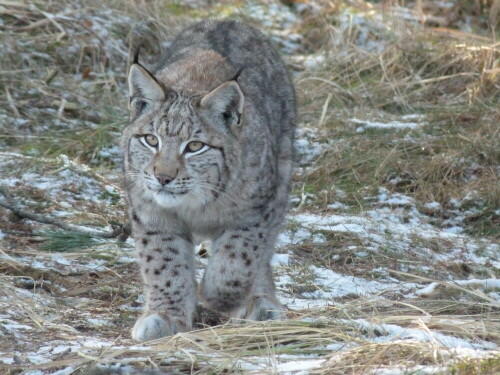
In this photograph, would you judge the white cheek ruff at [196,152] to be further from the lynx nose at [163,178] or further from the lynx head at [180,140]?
the lynx nose at [163,178]

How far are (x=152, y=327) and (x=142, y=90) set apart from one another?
125 centimetres

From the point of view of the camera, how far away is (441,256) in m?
6.90

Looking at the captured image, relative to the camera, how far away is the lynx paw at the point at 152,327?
4758 mm

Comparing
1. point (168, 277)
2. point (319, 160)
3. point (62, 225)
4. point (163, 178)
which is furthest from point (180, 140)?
point (319, 160)

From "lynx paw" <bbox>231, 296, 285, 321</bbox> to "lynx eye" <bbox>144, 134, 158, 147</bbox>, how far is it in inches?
39.6

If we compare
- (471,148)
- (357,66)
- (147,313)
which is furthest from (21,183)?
(357,66)

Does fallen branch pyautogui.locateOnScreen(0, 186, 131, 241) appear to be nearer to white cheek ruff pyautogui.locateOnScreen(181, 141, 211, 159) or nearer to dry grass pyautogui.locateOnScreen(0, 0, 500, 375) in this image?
dry grass pyautogui.locateOnScreen(0, 0, 500, 375)

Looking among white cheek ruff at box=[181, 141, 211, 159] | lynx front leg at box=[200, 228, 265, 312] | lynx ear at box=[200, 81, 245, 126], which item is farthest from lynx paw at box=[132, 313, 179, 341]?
lynx ear at box=[200, 81, 245, 126]

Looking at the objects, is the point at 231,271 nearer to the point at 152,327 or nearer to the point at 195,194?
the point at 195,194

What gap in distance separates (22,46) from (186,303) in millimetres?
5265

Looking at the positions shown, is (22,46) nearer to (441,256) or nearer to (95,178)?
(95,178)

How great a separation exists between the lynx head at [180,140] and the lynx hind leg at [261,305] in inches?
24.6

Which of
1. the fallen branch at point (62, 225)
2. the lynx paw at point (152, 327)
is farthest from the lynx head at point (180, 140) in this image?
the fallen branch at point (62, 225)

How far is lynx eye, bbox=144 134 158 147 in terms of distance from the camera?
16.6 ft
